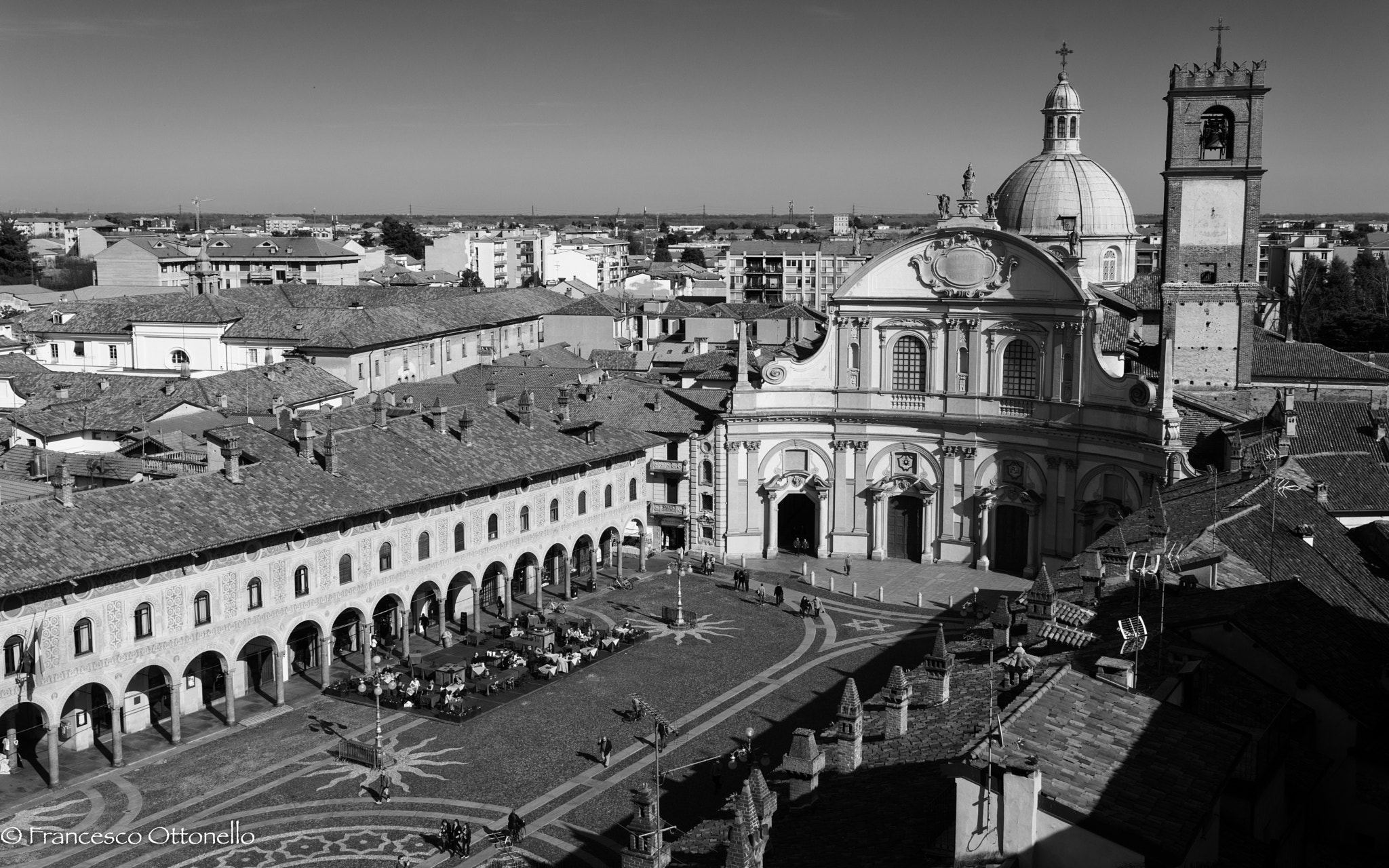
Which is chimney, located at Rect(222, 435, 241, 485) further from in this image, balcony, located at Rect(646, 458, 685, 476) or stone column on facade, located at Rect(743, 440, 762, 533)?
stone column on facade, located at Rect(743, 440, 762, 533)

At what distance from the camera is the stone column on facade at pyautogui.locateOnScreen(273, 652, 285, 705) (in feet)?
158

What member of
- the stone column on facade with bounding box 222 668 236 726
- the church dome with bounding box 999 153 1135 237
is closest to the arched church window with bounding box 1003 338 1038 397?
the church dome with bounding box 999 153 1135 237

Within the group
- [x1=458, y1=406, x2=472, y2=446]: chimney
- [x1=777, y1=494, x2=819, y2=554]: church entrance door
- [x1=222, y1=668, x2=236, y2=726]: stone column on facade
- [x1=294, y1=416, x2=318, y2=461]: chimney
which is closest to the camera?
[x1=222, y1=668, x2=236, y2=726]: stone column on facade

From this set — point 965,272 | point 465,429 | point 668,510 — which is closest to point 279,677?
point 465,429

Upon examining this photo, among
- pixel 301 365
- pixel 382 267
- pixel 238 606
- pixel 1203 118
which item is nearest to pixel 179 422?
pixel 301 365

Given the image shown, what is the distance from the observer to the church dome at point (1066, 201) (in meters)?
91.0

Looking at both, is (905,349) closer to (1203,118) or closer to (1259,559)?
(1203,118)

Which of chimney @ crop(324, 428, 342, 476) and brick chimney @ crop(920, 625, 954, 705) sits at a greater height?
chimney @ crop(324, 428, 342, 476)

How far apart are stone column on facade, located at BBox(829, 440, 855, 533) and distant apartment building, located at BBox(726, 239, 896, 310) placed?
287 feet

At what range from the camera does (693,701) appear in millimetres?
49312

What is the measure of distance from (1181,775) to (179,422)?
186 ft

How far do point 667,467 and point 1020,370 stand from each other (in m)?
17.3

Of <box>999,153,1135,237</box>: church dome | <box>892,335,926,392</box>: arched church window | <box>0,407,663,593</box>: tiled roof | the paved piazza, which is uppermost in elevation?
<box>999,153,1135,237</box>: church dome

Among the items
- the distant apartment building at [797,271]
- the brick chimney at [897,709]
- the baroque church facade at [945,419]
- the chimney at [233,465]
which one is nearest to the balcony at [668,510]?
the baroque church facade at [945,419]
